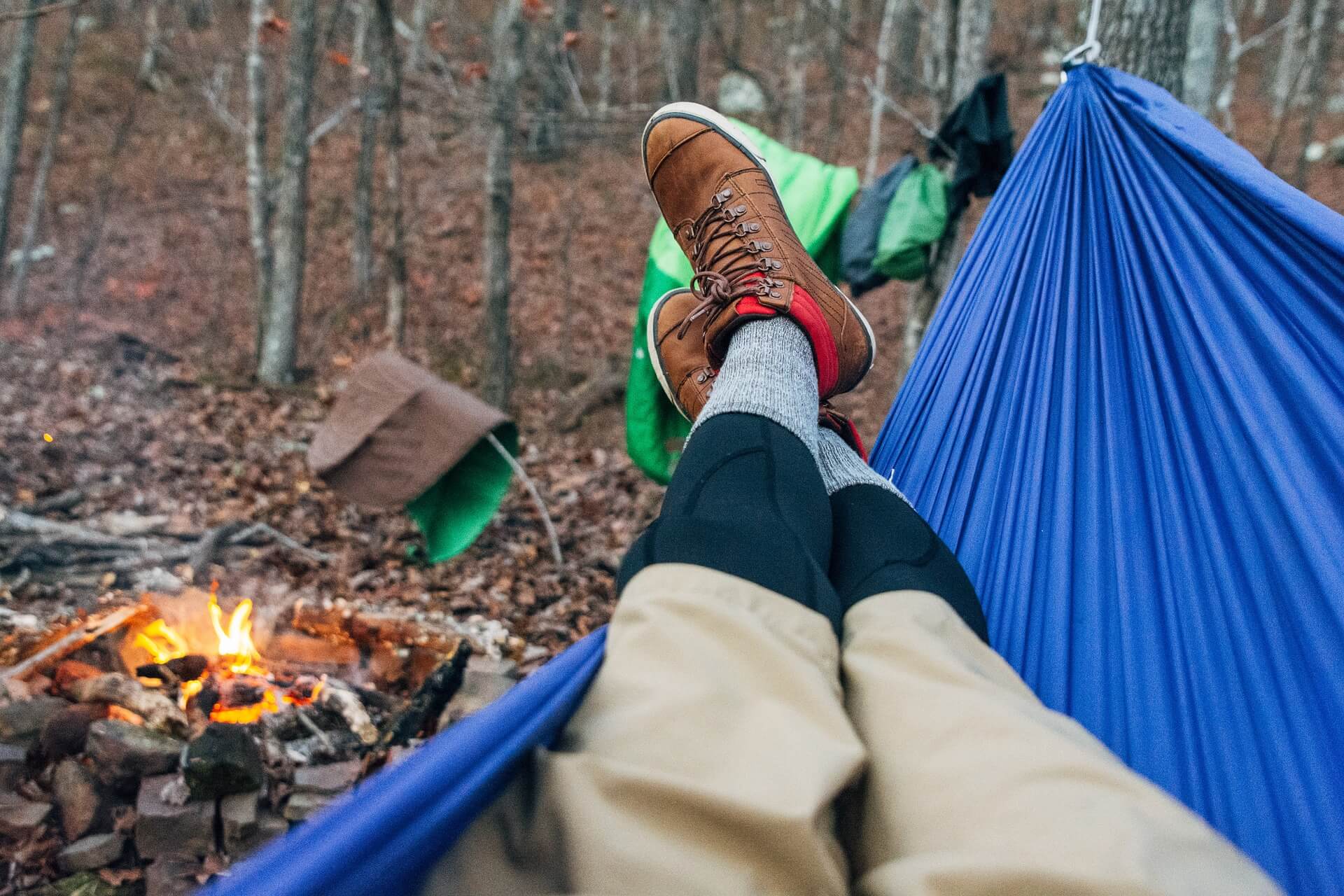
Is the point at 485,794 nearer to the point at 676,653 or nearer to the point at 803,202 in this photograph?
the point at 676,653

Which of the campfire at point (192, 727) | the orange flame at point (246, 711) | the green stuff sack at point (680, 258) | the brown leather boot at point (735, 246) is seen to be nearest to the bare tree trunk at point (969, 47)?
the green stuff sack at point (680, 258)

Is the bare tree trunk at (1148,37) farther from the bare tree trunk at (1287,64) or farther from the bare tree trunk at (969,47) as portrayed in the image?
the bare tree trunk at (1287,64)

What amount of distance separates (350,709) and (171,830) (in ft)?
1.43

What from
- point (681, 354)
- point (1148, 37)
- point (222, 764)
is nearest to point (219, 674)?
point (222, 764)

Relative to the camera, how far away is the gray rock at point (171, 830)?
61.7 inches

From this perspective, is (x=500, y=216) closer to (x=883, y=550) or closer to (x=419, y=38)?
(x=883, y=550)

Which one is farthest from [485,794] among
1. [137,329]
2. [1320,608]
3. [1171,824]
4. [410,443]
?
[137,329]

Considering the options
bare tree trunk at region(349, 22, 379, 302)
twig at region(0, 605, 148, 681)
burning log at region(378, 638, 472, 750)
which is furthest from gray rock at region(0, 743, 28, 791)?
bare tree trunk at region(349, 22, 379, 302)

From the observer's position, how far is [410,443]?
280 centimetres

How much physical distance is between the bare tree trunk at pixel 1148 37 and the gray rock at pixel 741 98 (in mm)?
8544

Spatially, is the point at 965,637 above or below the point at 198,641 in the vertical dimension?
above

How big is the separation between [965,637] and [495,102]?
380 centimetres

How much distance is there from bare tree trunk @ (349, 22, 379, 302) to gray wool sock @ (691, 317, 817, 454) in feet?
18.3

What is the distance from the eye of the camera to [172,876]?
1.55 meters
